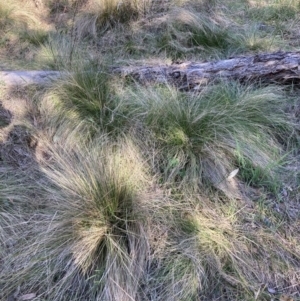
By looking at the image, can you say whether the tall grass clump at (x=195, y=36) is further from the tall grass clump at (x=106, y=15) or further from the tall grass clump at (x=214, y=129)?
the tall grass clump at (x=214, y=129)

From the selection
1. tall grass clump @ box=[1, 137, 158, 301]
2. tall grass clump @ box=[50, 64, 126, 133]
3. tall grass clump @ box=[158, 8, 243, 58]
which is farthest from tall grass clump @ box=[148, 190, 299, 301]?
tall grass clump @ box=[158, 8, 243, 58]

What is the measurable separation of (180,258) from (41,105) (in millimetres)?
1835

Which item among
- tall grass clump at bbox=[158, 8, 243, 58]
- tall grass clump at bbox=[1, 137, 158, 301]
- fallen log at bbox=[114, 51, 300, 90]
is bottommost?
tall grass clump at bbox=[158, 8, 243, 58]

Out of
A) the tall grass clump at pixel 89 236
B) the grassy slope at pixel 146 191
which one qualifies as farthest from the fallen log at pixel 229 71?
the tall grass clump at pixel 89 236

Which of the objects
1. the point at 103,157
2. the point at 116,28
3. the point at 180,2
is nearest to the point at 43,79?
the point at 103,157

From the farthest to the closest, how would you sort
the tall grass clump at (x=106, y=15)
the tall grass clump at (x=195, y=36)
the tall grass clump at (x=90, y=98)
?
1. the tall grass clump at (x=106, y=15)
2. the tall grass clump at (x=195, y=36)
3. the tall grass clump at (x=90, y=98)

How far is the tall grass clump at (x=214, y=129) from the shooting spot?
2.14m

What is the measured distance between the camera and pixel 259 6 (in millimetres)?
4785

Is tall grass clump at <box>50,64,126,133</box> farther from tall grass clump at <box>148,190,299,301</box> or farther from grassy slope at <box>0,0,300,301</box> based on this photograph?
tall grass clump at <box>148,190,299,301</box>

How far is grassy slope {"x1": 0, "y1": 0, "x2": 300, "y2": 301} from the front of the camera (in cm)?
162

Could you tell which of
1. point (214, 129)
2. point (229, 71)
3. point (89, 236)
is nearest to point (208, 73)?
point (229, 71)

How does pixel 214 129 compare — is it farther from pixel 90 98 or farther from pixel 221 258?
pixel 90 98

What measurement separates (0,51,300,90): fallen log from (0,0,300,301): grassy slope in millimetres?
130

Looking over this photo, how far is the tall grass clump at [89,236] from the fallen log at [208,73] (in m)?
1.25
